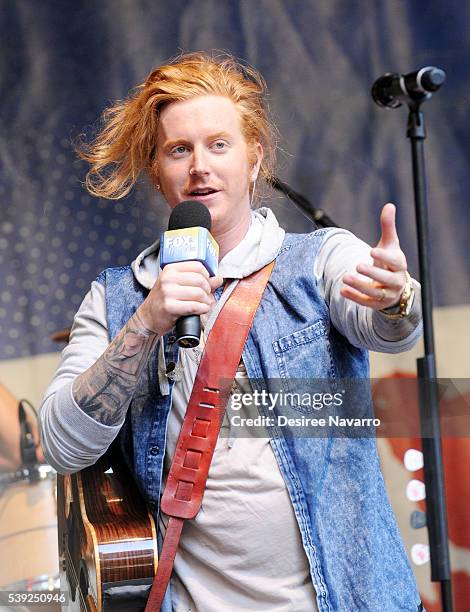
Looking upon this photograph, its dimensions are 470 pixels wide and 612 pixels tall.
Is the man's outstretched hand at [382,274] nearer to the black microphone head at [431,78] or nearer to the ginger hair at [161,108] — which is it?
the black microphone head at [431,78]

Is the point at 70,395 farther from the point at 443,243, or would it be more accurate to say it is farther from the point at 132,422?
the point at 443,243

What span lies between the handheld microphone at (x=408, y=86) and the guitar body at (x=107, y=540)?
88cm

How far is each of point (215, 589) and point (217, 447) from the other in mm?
254

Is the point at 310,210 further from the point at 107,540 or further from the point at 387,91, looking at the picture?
the point at 107,540

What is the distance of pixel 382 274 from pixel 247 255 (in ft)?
1.56

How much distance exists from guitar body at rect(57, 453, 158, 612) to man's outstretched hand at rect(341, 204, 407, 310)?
0.61 metres

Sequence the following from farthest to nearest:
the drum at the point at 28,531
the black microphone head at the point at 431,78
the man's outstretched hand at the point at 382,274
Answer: the drum at the point at 28,531, the black microphone head at the point at 431,78, the man's outstretched hand at the point at 382,274

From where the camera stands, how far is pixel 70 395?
1.73 meters

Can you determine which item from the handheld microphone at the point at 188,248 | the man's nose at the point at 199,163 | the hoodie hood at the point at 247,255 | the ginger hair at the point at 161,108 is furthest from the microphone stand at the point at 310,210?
the handheld microphone at the point at 188,248

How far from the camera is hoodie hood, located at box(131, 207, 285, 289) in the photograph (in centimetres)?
185

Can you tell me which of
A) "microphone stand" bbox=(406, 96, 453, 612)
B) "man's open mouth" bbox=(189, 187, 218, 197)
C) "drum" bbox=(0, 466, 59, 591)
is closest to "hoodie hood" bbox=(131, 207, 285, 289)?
"man's open mouth" bbox=(189, 187, 218, 197)

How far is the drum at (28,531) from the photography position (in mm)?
2617

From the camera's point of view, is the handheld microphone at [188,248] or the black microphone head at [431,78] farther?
the black microphone head at [431,78]

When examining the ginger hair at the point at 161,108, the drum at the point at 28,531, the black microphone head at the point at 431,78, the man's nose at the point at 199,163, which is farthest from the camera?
the drum at the point at 28,531
